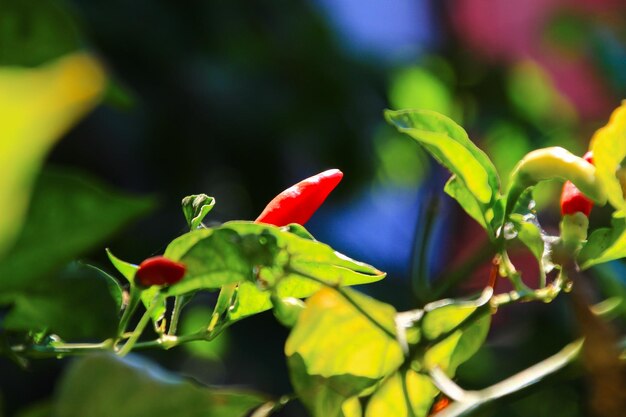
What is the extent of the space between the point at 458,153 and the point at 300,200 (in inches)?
2.3

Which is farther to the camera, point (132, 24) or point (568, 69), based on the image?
point (132, 24)

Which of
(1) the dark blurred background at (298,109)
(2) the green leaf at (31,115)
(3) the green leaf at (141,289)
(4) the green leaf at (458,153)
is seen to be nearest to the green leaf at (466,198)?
(4) the green leaf at (458,153)

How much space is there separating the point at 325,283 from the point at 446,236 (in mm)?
1865

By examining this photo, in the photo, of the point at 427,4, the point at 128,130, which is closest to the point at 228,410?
the point at 128,130

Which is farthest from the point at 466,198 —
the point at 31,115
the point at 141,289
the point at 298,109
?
the point at 298,109

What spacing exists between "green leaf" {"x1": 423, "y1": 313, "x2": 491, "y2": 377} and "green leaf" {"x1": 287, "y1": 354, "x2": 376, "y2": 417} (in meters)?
0.04

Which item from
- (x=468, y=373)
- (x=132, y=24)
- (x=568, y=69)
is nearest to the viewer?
(x=468, y=373)

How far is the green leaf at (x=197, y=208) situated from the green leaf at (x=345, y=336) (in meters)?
0.06

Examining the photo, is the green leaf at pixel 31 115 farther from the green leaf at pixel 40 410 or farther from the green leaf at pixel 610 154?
the green leaf at pixel 610 154

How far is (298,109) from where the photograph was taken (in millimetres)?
2059

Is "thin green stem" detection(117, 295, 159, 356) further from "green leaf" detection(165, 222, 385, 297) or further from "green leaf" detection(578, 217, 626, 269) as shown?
"green leaf" detection(578, 217, 626, 269)

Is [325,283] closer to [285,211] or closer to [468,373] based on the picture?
[285,211]

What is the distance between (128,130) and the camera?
191 cm

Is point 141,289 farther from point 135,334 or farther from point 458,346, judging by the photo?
point 458,346
